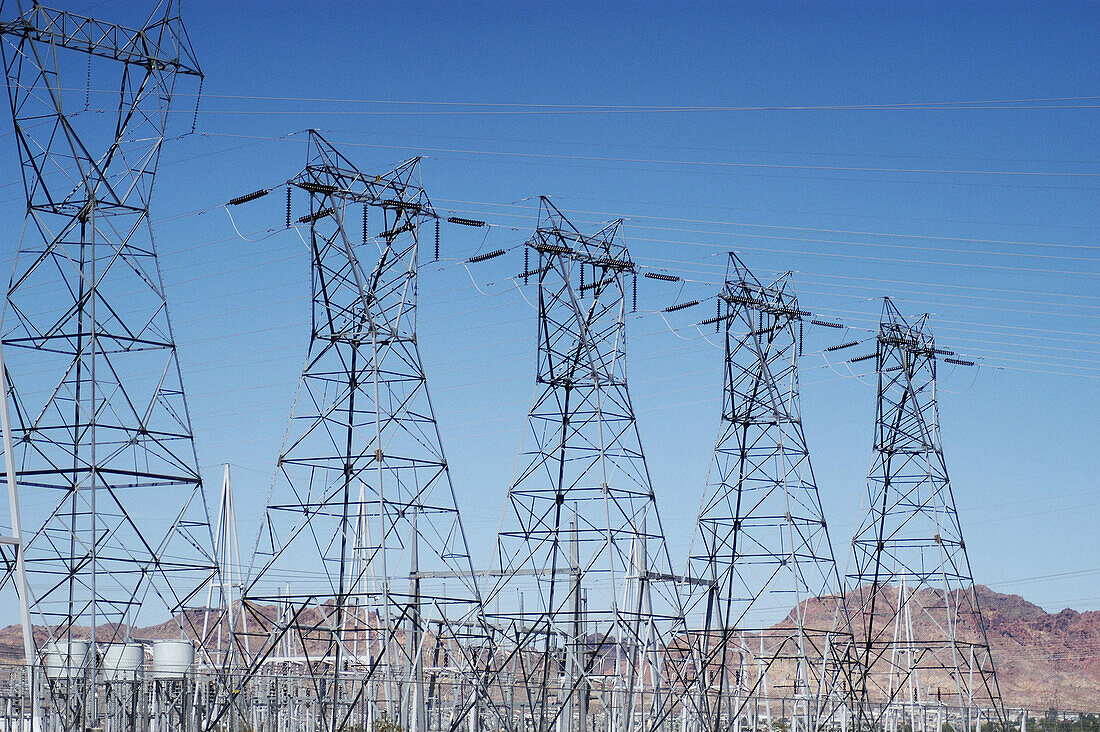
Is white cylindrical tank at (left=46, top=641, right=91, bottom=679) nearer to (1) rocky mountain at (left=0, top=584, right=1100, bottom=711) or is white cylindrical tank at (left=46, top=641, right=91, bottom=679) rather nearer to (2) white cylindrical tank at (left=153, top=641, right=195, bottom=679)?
(2) white cylindrical tank at (left=153, top=641, right=195, bottom=679)

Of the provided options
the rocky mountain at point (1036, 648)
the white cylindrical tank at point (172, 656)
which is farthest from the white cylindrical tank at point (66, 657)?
the rocky mountain at point (1036, 648)

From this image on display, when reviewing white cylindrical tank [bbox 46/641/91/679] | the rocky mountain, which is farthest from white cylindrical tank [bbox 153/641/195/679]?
the rocky mountain

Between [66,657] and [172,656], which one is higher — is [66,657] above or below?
below

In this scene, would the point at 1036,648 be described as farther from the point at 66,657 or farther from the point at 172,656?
the point at 66,657

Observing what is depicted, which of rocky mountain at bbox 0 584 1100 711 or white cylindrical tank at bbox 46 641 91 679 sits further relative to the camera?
rocky mountain at bbox 0 584 1100 711

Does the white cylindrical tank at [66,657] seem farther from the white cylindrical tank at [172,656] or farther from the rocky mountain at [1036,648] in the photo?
the rocky mountain at [1036,648]

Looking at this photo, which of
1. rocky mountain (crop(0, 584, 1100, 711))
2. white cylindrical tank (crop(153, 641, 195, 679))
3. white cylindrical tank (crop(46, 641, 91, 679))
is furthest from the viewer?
rocky mountain (crop(0, 584, 1100, 711))

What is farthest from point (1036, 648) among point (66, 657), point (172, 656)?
point (66, 657)

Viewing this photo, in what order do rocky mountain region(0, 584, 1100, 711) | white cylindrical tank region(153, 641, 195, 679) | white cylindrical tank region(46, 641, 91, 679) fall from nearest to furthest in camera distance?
white cylindrical tank region(46, 641, 91, 679) → white cylindrical tank region(153, 641, 195, 679) → rocky mountain region(0, 584, 1100, 711)

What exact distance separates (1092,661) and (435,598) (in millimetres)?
134703

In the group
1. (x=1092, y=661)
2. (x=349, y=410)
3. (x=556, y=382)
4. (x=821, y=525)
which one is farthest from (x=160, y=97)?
(x=1092, y=661)

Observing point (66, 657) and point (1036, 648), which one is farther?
point (1036, 648)

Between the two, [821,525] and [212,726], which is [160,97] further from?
[821,525]

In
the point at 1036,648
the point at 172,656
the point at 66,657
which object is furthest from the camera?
the point at 1036,648
